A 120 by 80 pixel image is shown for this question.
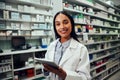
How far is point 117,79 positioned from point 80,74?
14.1 ft

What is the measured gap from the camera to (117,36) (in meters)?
6.42

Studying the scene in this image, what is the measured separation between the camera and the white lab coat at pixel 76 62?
1.31 m

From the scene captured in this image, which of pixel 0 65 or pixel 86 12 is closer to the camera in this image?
pixel 0 65

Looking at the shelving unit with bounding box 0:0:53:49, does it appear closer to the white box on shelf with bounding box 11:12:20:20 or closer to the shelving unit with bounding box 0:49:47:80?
the white box on shelf with bounding box 11:12:20:20

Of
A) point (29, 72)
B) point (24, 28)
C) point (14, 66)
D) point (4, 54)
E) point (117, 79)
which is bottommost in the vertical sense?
point (117, 79)

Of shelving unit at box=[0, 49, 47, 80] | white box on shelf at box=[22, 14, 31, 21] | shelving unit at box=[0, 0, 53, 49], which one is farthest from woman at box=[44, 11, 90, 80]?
white box on shelf at box=[22, 14, 31, 21]

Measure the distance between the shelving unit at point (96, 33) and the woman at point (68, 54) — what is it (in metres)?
1.63

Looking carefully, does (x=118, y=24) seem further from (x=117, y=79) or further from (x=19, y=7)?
(x=19, y=7)

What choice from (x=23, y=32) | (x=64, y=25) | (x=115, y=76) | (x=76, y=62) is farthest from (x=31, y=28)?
(x=115, y=76)

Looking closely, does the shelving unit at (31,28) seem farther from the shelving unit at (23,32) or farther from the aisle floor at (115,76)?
the aisle floor at (115,76)

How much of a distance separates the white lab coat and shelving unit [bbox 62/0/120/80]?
177cm

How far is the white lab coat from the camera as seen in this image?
131 cm

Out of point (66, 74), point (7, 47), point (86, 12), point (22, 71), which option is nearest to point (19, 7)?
point (7, 47)

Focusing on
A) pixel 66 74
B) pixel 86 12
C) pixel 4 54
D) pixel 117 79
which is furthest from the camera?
pixel 117 79
